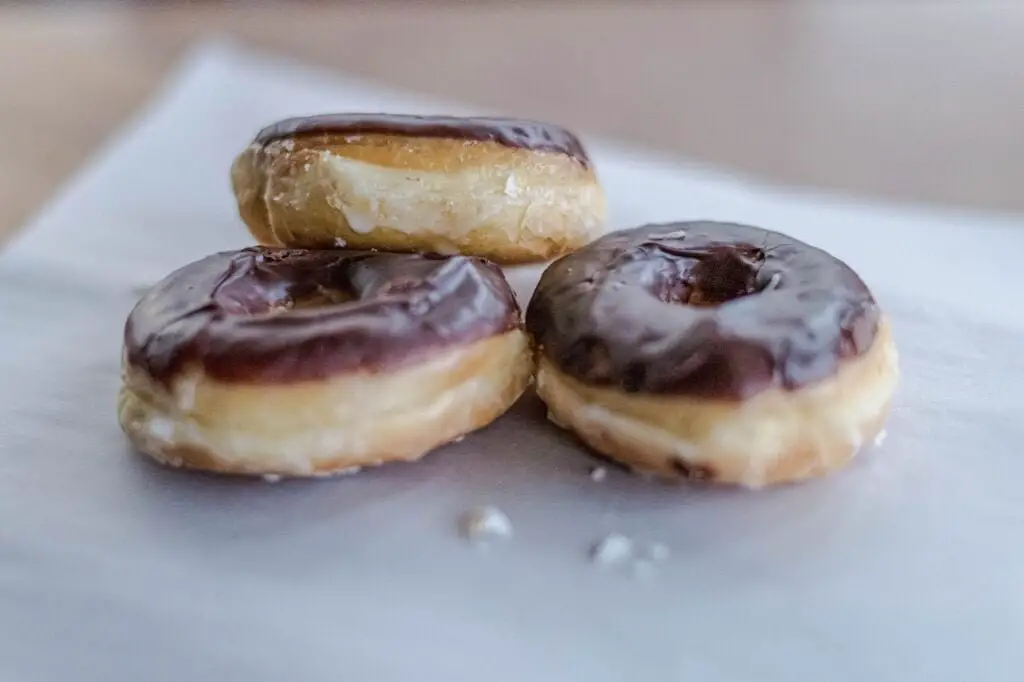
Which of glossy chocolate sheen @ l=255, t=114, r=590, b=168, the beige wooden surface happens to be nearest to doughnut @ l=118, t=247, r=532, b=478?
glossy chocolate sheen @ l=255, t=114, r=590, b=168

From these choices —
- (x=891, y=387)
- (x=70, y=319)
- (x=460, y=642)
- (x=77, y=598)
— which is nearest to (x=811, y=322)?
(x=891, y=387)

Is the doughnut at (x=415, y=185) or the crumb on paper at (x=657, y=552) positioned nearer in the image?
the crumb on paper at (x=657, y=552)

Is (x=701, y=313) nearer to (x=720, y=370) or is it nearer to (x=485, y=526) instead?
(x=720, y=370)

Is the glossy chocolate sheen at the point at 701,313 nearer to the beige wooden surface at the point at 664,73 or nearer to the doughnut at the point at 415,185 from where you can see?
the doughnut at the point at 415,185

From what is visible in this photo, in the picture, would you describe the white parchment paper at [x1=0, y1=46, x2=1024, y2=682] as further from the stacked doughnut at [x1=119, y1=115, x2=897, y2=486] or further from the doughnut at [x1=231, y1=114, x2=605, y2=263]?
the doughnut at [x1=231, y1=114, x2=605, y2=263]

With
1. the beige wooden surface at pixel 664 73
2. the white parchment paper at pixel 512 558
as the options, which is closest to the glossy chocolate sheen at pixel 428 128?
the white parchment paper at pixel 512 558

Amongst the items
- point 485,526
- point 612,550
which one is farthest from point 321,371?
point 612,550

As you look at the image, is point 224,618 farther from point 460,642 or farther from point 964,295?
point 964,295
